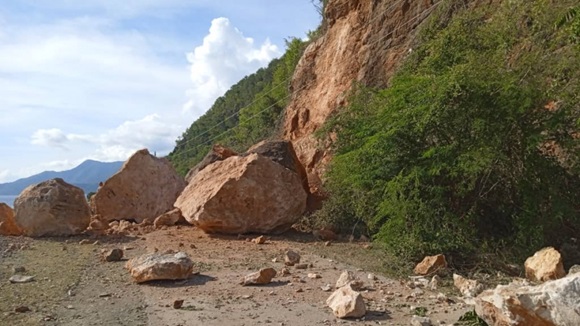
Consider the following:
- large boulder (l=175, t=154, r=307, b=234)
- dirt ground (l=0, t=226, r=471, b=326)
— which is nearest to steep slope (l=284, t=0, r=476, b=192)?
large boulder (l=175, t=154, r=307, b=234)

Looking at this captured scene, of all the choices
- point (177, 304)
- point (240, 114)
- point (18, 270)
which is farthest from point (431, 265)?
point (240, 114)

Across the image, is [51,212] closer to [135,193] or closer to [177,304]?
[135,193]

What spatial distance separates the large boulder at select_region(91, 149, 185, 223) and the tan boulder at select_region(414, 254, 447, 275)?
9425 mm

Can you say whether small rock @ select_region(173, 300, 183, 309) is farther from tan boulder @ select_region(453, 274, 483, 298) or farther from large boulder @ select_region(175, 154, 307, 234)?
large boulder @ select_region(175, 154, 307, 234)

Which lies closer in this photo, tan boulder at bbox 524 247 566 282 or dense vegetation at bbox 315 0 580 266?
tan boulder at bbox 524 247 566 282

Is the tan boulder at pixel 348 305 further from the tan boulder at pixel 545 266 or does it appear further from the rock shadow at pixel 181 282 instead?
the tan boulder at pixel 545 266

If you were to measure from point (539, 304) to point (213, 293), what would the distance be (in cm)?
380

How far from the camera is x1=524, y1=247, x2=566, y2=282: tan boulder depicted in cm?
714

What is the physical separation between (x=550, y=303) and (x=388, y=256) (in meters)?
4.43

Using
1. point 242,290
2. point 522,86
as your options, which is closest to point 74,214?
point 242,290

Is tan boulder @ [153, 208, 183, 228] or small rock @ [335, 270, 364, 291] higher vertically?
tan boulder @ [153, 208, 183, 228]

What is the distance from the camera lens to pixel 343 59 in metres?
19.5

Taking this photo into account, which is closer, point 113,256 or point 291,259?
point 291,259

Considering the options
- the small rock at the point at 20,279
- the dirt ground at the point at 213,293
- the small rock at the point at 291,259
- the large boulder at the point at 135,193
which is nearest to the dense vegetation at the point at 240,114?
the large boulder at the point at 135,193
